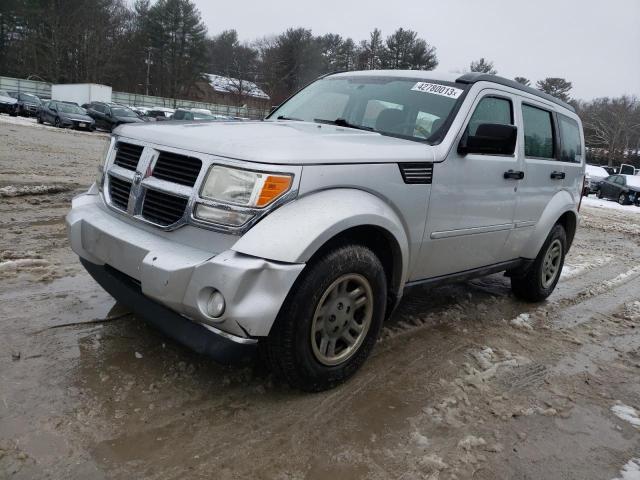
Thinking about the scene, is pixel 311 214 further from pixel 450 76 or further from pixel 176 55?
pixel 176 55

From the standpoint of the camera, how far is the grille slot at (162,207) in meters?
2.76

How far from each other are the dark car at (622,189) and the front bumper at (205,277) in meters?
23.1

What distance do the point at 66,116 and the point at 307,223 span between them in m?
26.8

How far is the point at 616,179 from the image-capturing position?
23266 millimetres

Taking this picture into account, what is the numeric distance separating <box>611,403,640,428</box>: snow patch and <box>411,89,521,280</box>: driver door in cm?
133

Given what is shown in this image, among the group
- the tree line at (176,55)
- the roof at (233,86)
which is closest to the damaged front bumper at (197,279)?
the tree line at (176,55)

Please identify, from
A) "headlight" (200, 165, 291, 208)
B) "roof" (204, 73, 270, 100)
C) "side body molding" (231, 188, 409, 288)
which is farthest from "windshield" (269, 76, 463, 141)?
"roof" (204, 73, 270, 100)

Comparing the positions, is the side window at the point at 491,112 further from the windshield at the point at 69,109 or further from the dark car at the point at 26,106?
the dark car at the point at 26,106

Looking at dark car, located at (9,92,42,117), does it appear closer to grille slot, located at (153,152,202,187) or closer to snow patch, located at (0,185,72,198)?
snow patch, located at (0,185,72,198)

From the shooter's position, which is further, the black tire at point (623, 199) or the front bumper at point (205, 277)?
the black tire at point (623, 199)

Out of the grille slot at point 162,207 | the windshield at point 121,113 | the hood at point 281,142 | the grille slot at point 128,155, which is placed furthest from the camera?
the windshield at point 121,113

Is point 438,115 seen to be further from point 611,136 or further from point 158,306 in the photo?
point 611,136

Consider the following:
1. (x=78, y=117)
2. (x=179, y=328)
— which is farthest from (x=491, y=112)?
(x=78, y=117)

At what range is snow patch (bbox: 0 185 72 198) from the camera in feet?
23.9
